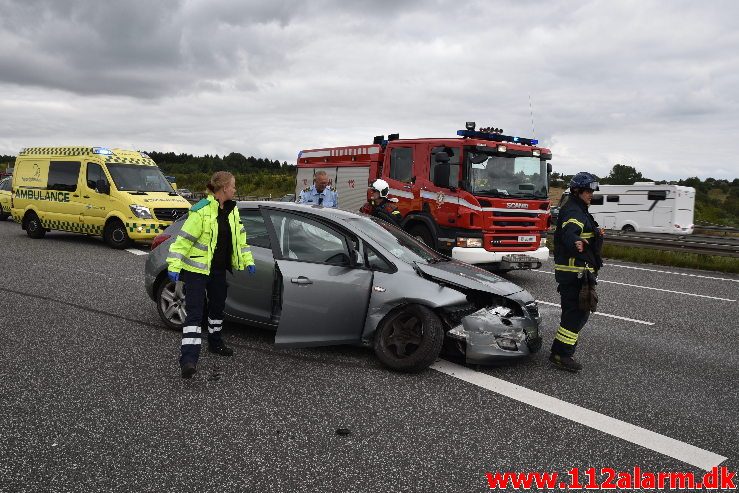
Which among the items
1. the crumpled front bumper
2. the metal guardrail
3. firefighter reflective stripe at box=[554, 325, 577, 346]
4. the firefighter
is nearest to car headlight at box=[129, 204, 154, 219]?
the firefighter

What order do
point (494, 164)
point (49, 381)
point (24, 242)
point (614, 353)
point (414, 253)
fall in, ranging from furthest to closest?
point (24, 242)
point (494, 164)
point (614, 353)
point (414, 253)
point (49, 381)

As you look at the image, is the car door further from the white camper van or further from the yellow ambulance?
the white camper van

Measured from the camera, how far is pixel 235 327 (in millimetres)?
6383

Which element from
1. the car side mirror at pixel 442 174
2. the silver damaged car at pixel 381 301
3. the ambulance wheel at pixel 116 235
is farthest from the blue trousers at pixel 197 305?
the ambulance wheel at pixel 116 235

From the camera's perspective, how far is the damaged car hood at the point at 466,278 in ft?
17.0

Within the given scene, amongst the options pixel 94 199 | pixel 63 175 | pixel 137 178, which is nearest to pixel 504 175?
pixel 137 178

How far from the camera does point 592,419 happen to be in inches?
169

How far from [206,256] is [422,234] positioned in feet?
20.2

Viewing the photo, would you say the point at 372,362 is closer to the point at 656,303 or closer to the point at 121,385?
the point at 121,385

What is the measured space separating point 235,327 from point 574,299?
334 centimetres

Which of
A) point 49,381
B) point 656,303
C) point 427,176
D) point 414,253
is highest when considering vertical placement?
point 427,176

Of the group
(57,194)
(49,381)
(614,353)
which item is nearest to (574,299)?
(614,353)

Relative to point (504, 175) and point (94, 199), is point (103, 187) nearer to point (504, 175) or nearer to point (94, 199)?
point (94, 199)

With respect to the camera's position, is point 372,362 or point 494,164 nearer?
point 372,362
